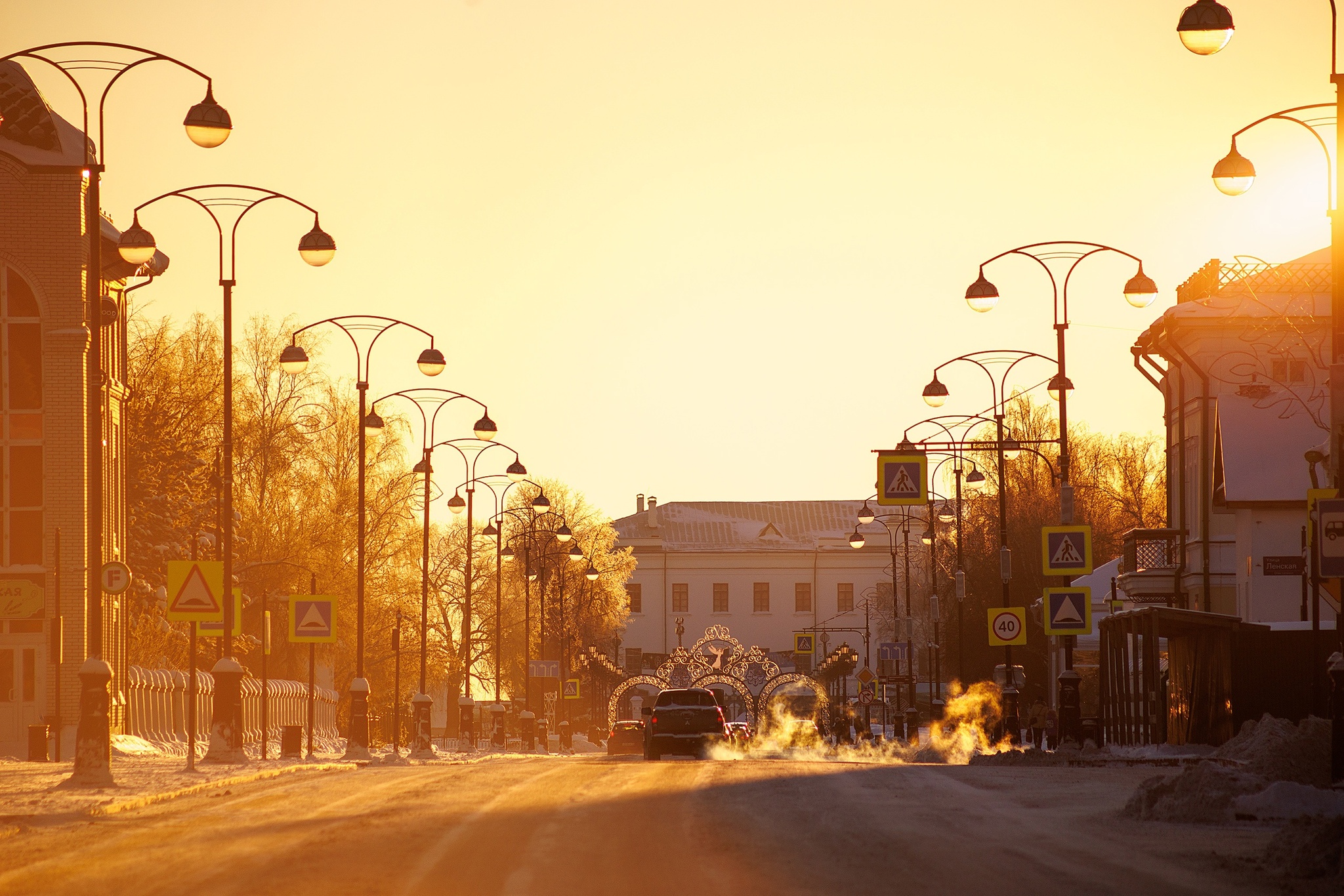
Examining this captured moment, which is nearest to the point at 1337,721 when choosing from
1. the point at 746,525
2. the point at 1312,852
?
the point at 1312,852

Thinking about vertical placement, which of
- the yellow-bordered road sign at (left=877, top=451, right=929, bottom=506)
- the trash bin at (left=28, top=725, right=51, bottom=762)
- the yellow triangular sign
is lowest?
the trash bin at (left=28, top=725, right=51, bottom=762)

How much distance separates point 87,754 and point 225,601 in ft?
20.2

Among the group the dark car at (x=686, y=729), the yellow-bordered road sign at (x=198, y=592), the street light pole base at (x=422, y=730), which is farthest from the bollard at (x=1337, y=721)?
the street light pole base at (x=422, y=730)

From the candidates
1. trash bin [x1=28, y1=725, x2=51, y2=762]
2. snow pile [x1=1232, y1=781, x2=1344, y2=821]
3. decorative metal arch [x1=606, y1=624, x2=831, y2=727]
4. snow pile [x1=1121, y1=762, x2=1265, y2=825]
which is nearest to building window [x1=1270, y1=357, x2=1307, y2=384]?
snow pile [x1=1121, y1=762, x2=1265, y2=825]

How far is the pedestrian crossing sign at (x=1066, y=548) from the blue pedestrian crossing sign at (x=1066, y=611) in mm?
432

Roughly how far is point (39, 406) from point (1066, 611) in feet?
81.7

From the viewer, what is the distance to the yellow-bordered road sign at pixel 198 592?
83.1ft

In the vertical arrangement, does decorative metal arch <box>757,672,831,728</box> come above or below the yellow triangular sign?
below

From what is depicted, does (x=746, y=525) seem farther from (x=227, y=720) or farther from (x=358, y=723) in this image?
(x=227, y=720)

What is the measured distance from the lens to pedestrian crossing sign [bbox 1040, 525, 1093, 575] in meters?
30.6

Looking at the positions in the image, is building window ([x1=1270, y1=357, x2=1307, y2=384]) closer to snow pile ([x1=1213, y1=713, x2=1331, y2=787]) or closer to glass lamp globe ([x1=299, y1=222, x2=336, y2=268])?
snow pile ([x1=1213, y1=713, x2=1331, y2=787])

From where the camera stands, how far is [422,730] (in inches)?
1585

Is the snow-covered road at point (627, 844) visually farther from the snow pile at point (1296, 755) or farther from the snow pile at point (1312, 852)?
the snow pile at point (1296, 755)

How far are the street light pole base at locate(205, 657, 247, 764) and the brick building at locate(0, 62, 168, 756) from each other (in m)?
12.2
